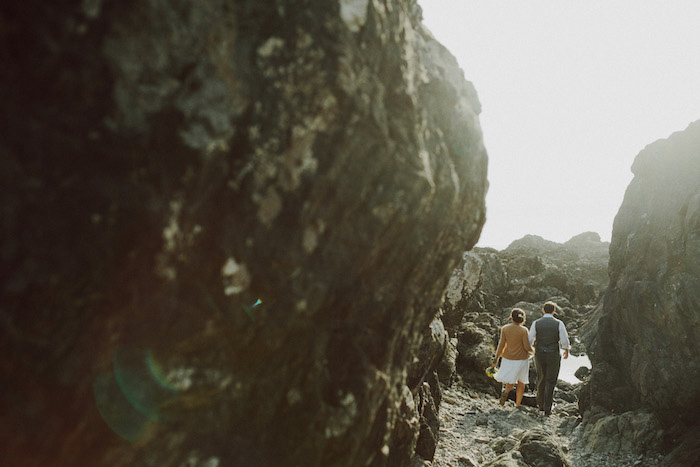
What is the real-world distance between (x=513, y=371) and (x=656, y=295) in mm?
3816

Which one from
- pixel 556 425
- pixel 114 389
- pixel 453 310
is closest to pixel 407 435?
pixel 114 389

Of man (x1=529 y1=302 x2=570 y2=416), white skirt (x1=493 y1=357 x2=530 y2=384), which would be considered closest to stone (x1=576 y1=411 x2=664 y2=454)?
man (x1=529 y1=302 x2=570 y2=416)

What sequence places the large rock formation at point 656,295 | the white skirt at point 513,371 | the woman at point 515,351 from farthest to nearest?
the white skirt at point 513,371 → the woman at point 515,351 → the large rock formation at point 656,295

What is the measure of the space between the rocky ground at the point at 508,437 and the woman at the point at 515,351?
0.97m

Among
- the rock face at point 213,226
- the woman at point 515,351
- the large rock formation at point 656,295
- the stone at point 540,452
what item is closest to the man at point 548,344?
the woman at point 515,351

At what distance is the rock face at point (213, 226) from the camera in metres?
2.58

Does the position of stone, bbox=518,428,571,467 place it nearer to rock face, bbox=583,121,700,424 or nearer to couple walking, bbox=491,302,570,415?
couple walking, bbox=491,302,570,415

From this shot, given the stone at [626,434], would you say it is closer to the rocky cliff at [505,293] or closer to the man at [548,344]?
the man at [548,344]

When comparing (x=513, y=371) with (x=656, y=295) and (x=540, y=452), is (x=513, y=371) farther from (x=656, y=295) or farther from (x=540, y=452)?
(x=656, y=295)

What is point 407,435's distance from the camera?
5430mm

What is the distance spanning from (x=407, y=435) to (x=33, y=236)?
15.1 ft

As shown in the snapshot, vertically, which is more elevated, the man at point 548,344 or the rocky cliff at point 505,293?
the rocky cliff at point 505,293

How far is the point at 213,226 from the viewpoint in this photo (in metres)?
3.21

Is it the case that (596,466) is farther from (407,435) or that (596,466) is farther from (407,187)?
(407,187)
